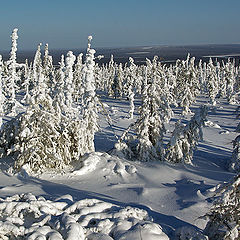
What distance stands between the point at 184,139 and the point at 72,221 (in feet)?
38.1

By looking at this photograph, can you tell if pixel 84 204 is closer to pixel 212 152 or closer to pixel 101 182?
pixel 101 182

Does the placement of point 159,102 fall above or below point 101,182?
above

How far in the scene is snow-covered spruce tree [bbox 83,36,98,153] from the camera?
47.2ft

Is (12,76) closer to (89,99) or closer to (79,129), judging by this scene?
(89,99)

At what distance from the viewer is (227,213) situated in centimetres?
614

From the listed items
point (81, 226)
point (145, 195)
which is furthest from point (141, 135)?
point (81, 226)

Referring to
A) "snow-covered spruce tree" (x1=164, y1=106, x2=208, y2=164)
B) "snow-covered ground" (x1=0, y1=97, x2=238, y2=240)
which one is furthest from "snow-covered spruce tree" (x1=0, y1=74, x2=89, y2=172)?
"snow-covered spruce tree" (x1=164, y1=106, x2=208, y2=164)

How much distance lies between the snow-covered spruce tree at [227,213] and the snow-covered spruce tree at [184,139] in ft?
32.0

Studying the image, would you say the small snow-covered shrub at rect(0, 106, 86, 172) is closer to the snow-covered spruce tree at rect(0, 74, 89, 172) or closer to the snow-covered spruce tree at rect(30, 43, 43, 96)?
the snow-covered spruce tree at rect(0, 74, 89, 172)

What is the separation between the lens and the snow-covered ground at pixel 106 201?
226 inches

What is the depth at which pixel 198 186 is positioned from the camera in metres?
10.5

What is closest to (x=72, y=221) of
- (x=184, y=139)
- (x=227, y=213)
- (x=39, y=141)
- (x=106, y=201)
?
(x=106, y=201)

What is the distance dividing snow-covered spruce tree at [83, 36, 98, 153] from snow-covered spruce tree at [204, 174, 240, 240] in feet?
28.4

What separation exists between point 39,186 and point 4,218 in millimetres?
3923
